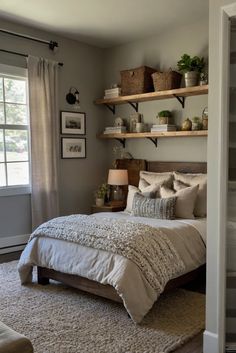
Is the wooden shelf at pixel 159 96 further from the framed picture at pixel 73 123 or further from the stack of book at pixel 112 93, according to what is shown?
the framed picture at pixel 73 123

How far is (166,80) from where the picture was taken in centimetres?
453

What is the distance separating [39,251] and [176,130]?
7.63 ft

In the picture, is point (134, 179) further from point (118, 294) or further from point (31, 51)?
point (118, 294)

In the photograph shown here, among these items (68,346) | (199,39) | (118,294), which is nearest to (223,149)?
(118,294)

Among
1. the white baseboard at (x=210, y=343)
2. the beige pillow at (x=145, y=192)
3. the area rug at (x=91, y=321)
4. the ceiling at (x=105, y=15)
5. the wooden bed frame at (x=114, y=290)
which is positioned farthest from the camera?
the beige pillow at (x=145, y=192)

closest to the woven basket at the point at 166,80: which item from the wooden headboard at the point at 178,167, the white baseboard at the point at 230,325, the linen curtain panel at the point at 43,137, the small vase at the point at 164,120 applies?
the small vase at the point at 164,120

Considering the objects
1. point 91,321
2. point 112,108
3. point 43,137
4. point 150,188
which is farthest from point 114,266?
point 112,108

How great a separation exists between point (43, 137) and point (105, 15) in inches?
66.0

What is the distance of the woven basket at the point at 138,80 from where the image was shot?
4746 millimetres

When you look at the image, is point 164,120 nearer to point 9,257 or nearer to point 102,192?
point 102,192

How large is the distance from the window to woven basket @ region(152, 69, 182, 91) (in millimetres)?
1673

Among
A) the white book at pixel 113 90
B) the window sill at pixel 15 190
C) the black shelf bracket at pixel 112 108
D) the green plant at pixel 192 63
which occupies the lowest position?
the window sill at pixel 15 190

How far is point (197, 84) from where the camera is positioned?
14.2ft

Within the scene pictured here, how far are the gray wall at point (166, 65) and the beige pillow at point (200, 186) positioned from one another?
0.43 meters
